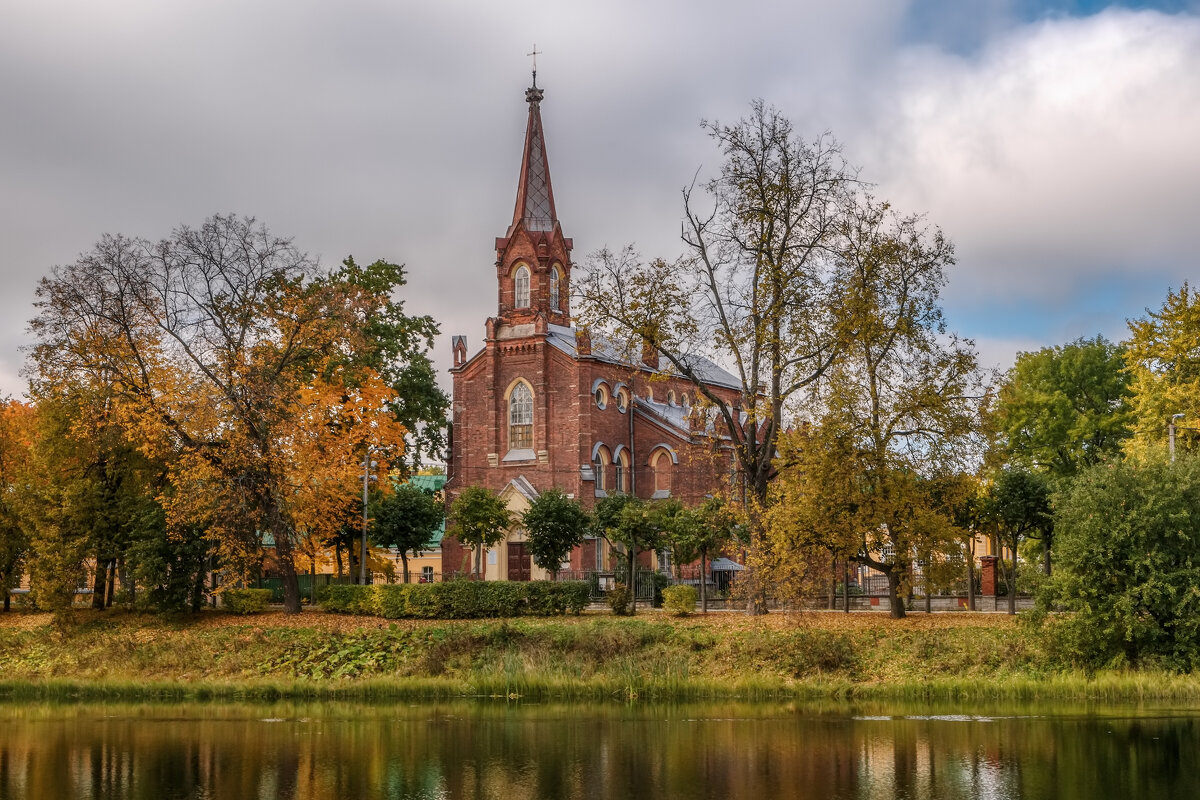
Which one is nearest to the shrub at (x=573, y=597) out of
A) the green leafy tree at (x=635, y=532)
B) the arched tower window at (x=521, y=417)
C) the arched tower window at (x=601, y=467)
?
the green leafy tree at (x=635, y=532)

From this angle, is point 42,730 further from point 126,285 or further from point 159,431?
point 126,285

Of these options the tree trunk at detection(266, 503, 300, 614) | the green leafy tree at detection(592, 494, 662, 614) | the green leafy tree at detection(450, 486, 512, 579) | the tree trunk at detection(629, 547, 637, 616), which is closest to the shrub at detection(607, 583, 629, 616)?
the tree trunk at detection(629, 547, 637, 616)

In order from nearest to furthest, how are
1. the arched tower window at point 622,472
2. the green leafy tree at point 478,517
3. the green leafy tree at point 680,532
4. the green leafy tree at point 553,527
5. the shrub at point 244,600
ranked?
the shrub at point 244,600 → the green leafy tree at point 680,532 → the green leafy tree at point 553,527 → the green leafy tree at point 478,517 → the arched tower window at point 622,472

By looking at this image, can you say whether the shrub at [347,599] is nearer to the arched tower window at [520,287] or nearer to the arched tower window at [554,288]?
the arched tower window at [520,287]

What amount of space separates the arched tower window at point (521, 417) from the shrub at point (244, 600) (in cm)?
2053

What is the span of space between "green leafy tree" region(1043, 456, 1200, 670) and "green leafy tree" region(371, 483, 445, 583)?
Answer: 28255 mm

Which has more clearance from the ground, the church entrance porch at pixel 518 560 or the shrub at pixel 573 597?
the church entrance porch at pixel 518 560

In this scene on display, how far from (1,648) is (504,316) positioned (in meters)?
29.4

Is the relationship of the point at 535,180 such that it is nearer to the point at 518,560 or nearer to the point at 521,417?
the point at 521,417

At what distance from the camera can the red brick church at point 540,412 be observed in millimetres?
55500

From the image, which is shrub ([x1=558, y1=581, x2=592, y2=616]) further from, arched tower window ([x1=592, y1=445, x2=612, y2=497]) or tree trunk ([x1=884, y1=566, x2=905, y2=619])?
arched tower window ([x1=592, y1=445, x2=612, y2=497])

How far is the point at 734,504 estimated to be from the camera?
3288 cm

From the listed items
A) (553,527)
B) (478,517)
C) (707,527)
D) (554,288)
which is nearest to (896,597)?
(707,527)

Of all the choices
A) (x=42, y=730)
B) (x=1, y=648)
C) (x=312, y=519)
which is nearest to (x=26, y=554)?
(x=1, y=648)
